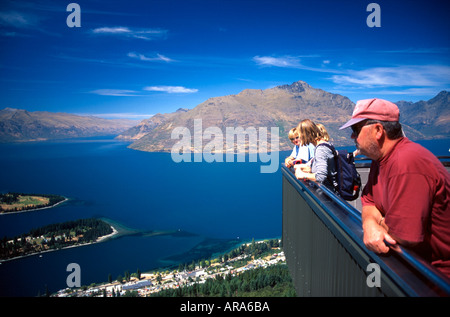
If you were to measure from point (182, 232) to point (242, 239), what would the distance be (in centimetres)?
1019

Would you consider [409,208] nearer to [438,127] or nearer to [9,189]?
[9,189]

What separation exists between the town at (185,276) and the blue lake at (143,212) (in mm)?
3086

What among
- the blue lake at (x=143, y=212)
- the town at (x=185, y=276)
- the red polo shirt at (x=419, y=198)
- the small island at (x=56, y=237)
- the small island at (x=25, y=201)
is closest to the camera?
the red polo shirt at (x=419, y=198)

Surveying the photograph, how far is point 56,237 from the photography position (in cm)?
5281

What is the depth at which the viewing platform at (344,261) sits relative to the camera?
92cm

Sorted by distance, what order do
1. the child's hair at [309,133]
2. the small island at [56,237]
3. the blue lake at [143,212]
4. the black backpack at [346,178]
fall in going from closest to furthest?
the black backpack at [346,178] → the child's hair at [309,133] → the blue lake at [143,212] → the small island at [56,237]

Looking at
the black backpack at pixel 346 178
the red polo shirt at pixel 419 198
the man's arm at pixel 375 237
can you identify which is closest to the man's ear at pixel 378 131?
the red polo shirt at pixel 419 198

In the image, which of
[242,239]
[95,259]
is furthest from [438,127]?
[95,259]

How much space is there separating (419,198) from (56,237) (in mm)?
61294

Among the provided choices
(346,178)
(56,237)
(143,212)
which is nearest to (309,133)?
(346,178)

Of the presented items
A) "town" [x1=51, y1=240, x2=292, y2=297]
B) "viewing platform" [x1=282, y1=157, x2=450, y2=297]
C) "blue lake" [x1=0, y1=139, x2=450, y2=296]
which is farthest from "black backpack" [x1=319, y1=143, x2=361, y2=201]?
"blue lake" [x1=0, y1=139, x2=450, y2=296]

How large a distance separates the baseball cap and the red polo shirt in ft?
0.48

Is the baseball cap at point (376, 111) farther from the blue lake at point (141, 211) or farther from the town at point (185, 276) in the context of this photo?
the blue lake at point (141, 211)
